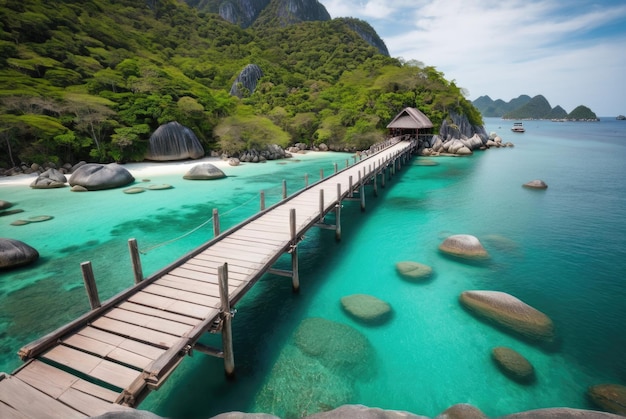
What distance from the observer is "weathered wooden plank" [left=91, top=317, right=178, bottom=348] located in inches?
204

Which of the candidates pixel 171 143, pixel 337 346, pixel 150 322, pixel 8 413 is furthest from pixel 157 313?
pixel 171 143

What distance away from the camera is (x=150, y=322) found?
5.66 metres

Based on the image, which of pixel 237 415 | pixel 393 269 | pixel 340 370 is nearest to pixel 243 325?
pixel 340 370

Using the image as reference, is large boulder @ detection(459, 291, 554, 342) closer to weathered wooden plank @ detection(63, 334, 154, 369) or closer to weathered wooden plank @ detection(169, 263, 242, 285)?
weathered wooden plank @ detection(169, 263, 242, 285)

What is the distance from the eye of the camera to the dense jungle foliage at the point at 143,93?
93.9ft

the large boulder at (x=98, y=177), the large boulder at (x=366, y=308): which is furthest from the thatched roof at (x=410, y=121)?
the large boulder at (x=366, y=308)

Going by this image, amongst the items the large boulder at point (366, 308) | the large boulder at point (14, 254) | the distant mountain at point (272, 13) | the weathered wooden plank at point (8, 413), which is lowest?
the large boulder at point (366, 308)

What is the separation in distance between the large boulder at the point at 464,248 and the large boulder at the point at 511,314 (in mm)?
3219

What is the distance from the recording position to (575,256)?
1245 centimetres

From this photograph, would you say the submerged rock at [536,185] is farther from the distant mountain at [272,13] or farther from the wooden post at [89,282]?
the distant mountain at [272,13]

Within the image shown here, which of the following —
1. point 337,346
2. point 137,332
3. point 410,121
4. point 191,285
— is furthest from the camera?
point 410,121

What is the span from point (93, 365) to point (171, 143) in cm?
3319

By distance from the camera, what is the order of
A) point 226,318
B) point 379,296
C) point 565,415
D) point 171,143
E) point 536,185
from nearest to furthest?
point 565,415 < point 226,318 < point 379,296 < point 536,185 < point 171,143

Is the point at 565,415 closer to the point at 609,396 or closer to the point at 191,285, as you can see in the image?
the point at 609,396
